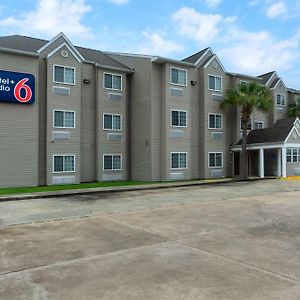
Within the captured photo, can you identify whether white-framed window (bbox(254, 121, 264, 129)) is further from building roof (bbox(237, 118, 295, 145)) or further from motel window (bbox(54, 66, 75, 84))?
motel window (bbox(54, 66, 75, 84))

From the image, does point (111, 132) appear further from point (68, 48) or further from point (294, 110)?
point (294, 110)

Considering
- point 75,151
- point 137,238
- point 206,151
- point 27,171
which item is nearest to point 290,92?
point 206,151

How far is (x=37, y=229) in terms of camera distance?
32.6ft

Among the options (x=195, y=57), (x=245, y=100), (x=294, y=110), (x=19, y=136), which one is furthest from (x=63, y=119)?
(x=294, y=110)

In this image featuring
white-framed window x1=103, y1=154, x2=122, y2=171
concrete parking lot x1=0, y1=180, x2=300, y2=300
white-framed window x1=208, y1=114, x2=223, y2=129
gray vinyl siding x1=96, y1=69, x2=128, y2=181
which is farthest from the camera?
white-framed window x1=208, y1=114, x2=223, y2=129

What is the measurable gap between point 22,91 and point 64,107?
10.5 feet

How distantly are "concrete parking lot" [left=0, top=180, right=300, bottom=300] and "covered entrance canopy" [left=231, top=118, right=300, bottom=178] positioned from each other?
62.3 ft

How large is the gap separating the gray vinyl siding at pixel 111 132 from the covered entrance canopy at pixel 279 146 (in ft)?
33.4

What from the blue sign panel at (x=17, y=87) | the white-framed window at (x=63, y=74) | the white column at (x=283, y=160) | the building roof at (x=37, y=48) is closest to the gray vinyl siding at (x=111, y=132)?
the building roof at (x=37, y=48)

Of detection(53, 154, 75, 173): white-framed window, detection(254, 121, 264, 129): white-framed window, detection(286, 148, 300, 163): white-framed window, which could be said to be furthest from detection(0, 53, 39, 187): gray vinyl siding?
detection(286, 148, 300, 163): white-framed window

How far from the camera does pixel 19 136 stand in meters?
24.8

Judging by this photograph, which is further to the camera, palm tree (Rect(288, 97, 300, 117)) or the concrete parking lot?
palm tree (Rect(288, 97, 300, 117))

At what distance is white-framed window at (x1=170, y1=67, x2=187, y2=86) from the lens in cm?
2922

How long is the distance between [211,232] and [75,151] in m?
19.4
